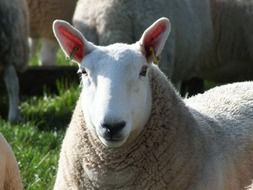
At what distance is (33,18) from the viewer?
11.2m

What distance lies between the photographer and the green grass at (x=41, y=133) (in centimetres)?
Result: 738

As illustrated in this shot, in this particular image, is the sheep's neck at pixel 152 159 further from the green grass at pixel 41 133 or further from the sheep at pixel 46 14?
the sheep at pixel 46 14

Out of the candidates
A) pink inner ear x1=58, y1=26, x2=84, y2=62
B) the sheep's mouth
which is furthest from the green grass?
the sheep's mouth

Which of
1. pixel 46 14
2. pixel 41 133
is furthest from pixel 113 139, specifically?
pixel 46 14

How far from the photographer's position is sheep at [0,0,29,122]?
32.4 ft

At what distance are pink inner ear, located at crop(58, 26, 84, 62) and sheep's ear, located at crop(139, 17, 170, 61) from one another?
0.35 meters

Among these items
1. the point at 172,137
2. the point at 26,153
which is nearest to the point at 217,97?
the point at 172,137

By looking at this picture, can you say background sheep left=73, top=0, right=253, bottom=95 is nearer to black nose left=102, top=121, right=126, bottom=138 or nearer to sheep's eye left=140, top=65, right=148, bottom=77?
sheep's eye left=140, top=65, right=148, bottom=77

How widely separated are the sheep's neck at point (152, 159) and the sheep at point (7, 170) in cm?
43

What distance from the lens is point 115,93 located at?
206 inches

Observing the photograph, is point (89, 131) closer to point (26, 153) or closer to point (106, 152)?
point (106, 152)

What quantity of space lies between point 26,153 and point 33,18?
3.71 meters

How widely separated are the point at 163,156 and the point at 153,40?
2.23 ft

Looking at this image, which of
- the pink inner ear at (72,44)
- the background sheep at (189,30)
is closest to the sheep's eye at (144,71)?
the pink inner ear at (72,44)
